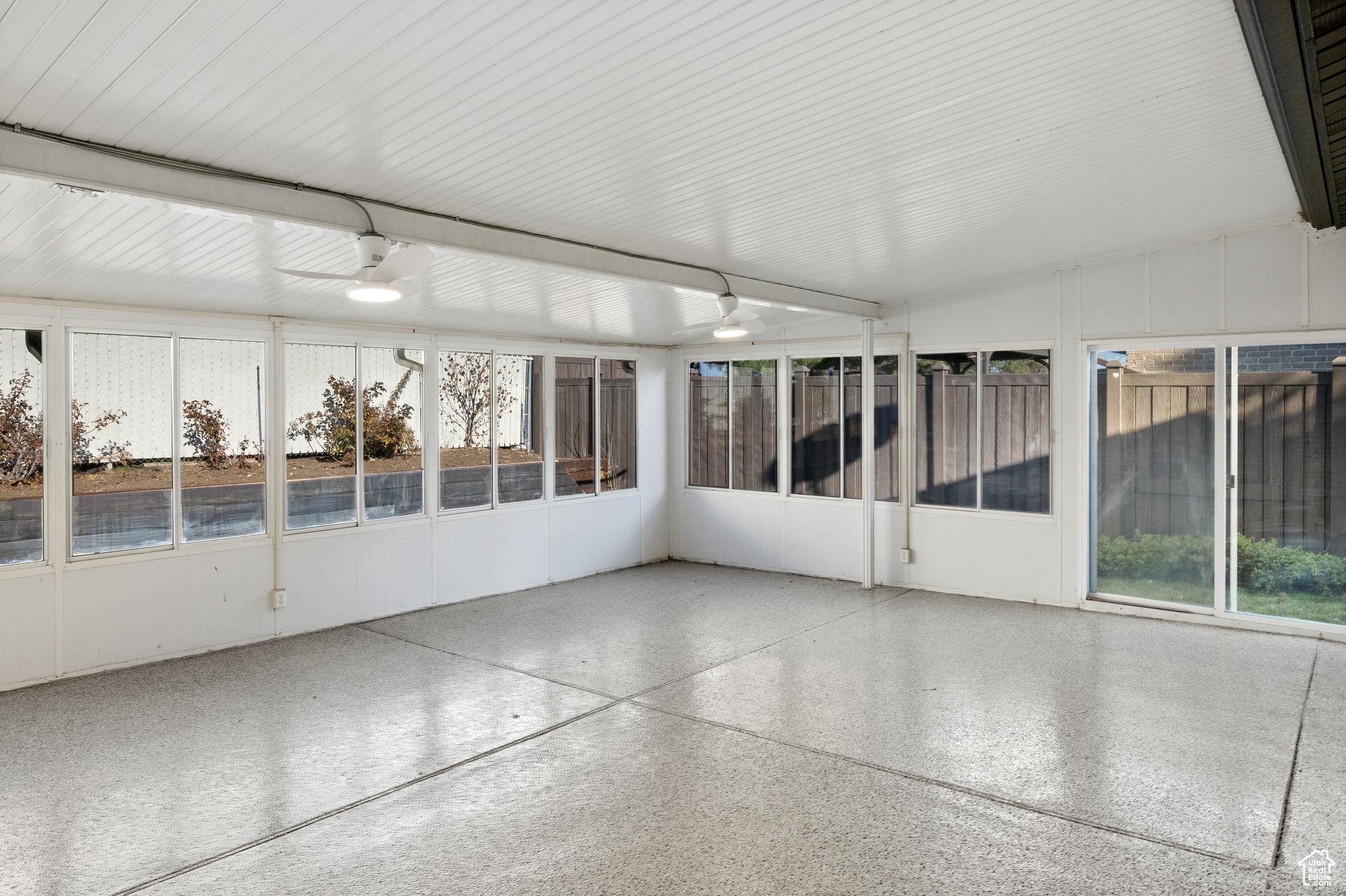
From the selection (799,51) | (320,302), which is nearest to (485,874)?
(799,51)

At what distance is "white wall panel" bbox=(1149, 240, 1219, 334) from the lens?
640 cm

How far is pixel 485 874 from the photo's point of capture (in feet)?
9.93

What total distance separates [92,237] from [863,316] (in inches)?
242

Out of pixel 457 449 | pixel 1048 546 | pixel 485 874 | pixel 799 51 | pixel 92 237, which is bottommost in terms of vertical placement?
pixel 485 874

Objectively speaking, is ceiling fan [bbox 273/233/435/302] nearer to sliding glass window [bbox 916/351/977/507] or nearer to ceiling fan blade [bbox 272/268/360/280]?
ceiling fan blade [bbox 272/268/360/280]

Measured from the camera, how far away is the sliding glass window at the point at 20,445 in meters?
5.22

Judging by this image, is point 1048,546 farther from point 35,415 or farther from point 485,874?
point 35,415

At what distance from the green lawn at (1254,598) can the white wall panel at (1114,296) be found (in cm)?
214

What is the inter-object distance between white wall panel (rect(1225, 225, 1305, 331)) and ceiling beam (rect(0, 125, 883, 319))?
14.0ft

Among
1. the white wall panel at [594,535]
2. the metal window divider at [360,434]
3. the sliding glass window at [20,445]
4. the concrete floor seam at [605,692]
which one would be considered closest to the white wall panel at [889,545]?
the concrete floor seam at [605,692]

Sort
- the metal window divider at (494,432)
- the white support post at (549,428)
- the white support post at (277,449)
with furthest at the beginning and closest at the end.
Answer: the white support post at (549,428) < the metal window divider at (494,432) < the white support post at (277,449)

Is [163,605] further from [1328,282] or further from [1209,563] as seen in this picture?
[1328,282]

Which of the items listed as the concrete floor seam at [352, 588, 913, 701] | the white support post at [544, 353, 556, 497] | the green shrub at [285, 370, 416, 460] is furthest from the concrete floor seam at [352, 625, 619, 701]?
the white support post at [544, 353, 556, 497]

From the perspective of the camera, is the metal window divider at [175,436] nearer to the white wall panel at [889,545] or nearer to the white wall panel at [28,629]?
the white wall panel at [28,629]
